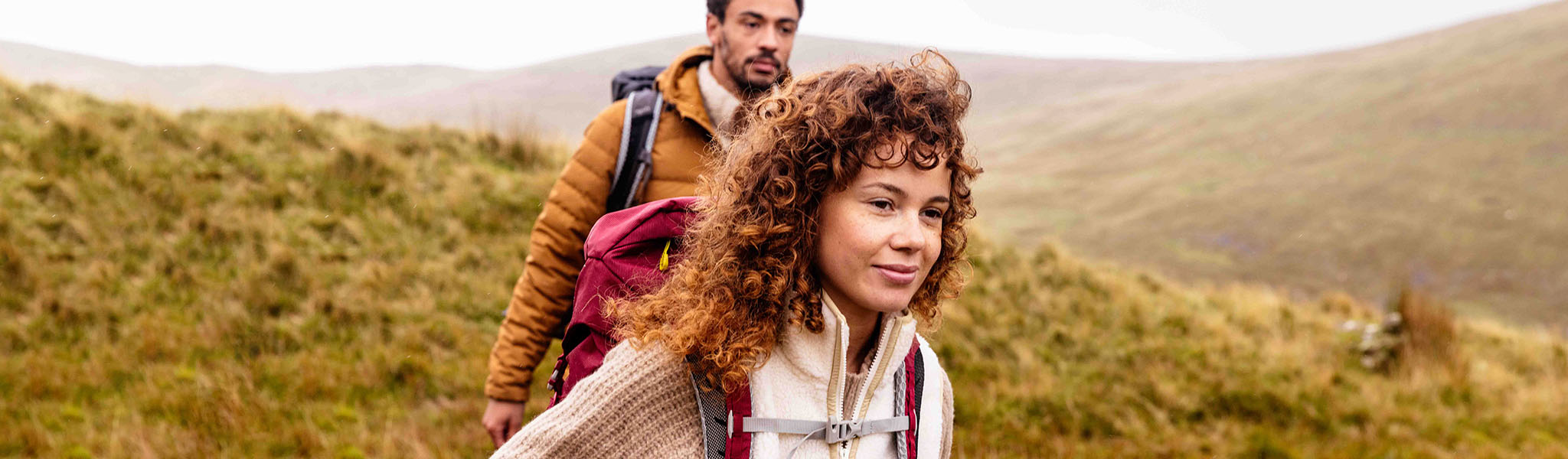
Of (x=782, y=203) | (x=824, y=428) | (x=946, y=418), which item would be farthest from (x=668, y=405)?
(x=946, y=418)

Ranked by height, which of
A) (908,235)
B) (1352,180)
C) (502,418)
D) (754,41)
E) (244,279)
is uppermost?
(754,41)

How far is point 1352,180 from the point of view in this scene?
23703 millimetres

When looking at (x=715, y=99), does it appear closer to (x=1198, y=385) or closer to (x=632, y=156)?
(x=632, y=156)

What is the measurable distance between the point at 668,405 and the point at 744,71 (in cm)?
136

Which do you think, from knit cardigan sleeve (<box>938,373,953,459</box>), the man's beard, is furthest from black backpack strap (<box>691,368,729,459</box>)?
the man's beard

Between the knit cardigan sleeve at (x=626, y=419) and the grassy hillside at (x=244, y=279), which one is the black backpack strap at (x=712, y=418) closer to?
the knit cardigan sleeve at (x=626, y=419)

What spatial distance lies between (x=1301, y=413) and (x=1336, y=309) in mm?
3789

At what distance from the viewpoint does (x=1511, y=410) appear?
6395mm

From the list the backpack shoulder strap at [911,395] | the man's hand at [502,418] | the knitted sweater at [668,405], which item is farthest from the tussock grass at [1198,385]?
the knitted sweater at [668,405]

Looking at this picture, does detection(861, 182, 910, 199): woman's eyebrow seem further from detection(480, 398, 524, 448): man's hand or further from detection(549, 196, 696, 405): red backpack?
detection(480, 398, 524, 448): man's hand

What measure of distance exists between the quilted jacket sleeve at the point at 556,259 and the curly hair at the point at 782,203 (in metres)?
1.02

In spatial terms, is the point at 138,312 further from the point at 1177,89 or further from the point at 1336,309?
the point at 1177,89

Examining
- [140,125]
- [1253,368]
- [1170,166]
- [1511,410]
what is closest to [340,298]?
[140,125]

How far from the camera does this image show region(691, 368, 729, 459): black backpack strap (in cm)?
147
